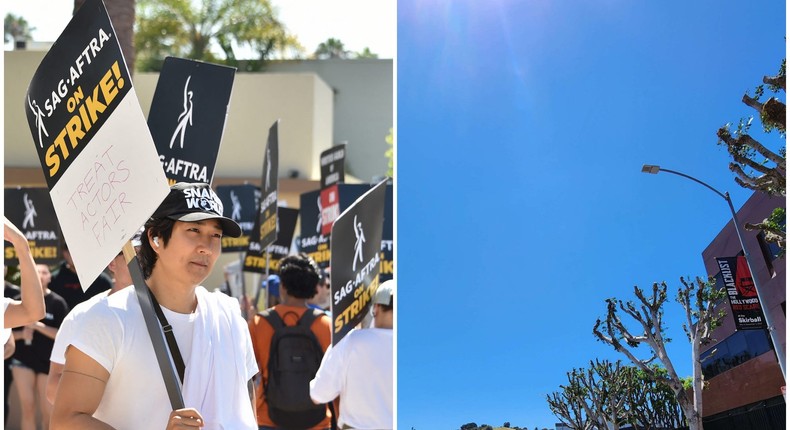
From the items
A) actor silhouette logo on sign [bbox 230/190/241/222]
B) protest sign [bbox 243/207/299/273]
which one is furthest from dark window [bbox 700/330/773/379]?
actor silhouette logo on sign [bbox 230/190/241/222]

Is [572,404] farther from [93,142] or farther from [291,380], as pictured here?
[291,380]

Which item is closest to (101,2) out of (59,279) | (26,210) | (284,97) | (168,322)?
(168,322)

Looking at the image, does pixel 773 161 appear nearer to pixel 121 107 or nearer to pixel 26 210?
pixel 121 107

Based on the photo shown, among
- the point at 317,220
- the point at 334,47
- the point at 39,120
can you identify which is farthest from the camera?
the point at 334,47

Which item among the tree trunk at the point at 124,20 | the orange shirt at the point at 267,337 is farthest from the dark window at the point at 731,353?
the tree trunk at the point at 124,20

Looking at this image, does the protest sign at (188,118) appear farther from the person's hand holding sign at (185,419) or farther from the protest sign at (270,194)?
the protest sign at (270,194)

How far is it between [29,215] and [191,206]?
9.65 meters

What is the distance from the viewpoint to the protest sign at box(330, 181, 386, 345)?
16.8ft

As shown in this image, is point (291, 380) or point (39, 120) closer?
point (39, 120)

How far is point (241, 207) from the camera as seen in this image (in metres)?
13.5

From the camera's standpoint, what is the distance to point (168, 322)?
2984 mm

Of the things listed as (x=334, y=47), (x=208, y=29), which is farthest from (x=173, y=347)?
(x=334, y=47)

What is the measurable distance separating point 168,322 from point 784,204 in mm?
2238

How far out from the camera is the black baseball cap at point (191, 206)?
309 centimetres
